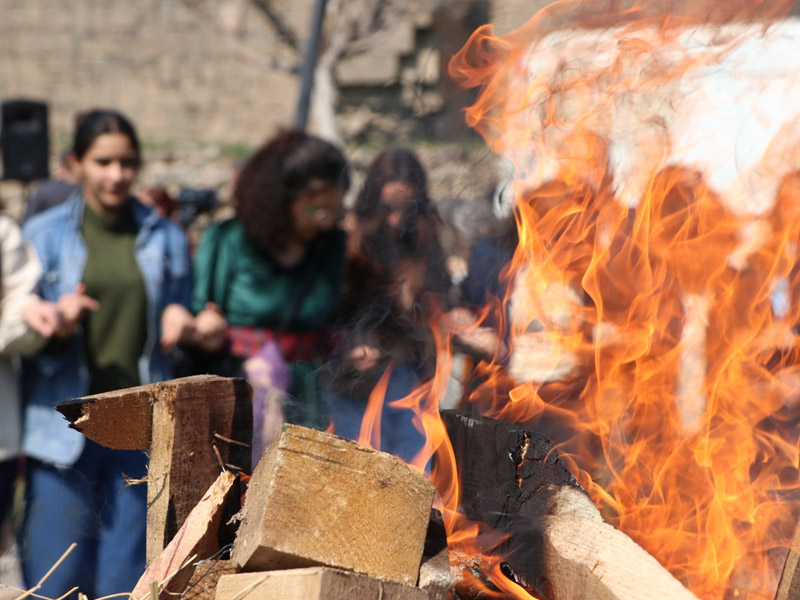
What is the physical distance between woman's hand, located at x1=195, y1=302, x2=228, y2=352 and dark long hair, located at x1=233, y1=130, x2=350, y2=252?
414 millimetres

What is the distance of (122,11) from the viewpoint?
19.1m

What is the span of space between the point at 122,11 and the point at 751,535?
19.5 m

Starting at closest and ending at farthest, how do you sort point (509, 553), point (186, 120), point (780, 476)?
point (509, 553) < point (780, 476) < point (186, 120)

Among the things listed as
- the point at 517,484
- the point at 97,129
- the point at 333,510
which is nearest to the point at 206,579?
the point at 333,510

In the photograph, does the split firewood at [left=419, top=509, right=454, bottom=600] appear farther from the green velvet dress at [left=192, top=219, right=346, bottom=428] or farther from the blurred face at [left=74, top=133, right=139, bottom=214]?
the blurred face at [left=74, top=133, right=139, bottom=214]

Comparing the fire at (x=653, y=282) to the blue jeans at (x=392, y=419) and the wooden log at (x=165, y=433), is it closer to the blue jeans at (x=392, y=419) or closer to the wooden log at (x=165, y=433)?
the blue jeans at (x=392, y=419)

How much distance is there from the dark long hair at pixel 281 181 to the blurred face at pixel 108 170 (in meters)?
0.50

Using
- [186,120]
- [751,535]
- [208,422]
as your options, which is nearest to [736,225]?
[751,535]

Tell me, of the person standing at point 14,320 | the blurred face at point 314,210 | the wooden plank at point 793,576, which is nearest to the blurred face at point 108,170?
the person standing at point 14,320

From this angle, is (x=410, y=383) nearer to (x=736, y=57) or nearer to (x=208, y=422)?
(x=208, y=422)

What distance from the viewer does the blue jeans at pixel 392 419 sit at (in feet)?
8.98

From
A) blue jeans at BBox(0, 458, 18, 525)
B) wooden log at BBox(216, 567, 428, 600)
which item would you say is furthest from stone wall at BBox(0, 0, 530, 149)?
wooden log at BBox(216, 567, 428, 600)

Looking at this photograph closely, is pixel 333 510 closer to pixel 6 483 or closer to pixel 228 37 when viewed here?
pixel 6 483

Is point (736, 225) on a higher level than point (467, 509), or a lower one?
higher
